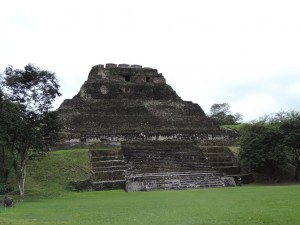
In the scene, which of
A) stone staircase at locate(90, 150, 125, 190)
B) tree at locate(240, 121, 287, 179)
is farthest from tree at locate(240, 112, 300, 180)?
stone staircase at locate(90, 150, 125, 190)

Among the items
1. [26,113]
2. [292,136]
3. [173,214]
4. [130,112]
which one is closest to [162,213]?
[173,214]

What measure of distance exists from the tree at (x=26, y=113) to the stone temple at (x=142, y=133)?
4023mm

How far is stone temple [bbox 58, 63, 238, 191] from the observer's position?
25.1m

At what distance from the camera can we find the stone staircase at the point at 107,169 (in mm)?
23858

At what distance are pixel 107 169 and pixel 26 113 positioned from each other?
630cm

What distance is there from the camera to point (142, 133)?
1181 inches

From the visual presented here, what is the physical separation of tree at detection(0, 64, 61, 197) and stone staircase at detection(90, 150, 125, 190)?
11.7ft

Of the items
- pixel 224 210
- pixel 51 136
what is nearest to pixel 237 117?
pixel 51 136

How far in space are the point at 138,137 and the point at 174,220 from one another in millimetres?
18505

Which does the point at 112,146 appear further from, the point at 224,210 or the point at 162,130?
the point at 224,210

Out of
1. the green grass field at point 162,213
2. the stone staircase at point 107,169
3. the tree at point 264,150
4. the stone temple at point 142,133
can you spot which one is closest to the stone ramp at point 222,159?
the stone temple at point 142,133

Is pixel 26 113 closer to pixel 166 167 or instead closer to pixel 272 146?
pixel 166 167

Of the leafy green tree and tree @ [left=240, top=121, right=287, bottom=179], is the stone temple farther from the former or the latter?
the leafy green tree

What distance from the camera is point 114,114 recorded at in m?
32.9
